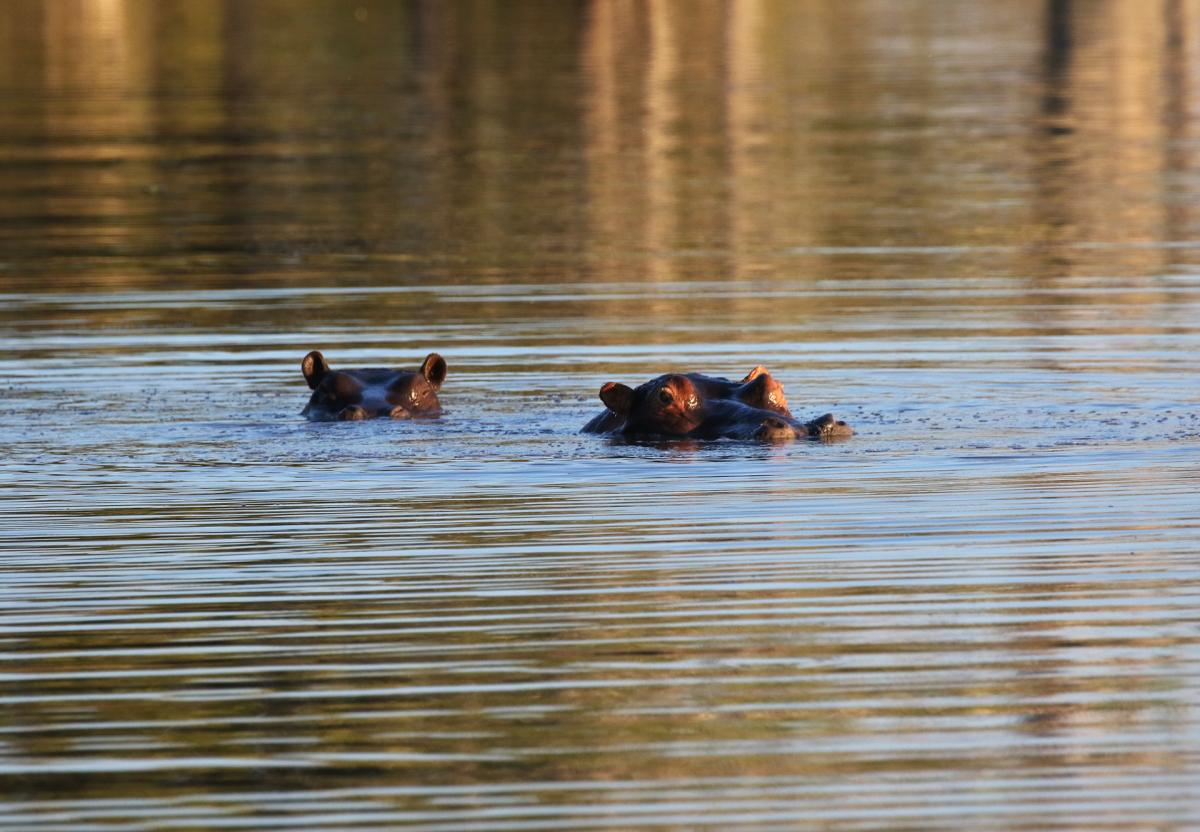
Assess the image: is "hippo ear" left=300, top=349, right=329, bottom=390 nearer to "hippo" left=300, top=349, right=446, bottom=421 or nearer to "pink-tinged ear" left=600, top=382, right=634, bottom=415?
"hippo" left=300, top=349, right=446, bottom=421

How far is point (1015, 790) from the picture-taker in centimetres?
675

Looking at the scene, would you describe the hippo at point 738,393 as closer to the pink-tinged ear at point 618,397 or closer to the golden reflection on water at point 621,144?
the pink-tinged ear at point 618,397

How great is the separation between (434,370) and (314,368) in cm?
67

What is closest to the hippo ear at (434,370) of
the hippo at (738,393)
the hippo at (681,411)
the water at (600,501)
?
the water at (600,501)

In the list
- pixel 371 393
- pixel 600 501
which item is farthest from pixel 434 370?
pixel 600 501

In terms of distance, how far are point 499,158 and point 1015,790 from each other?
28562mm

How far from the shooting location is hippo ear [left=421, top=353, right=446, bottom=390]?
14.7 m

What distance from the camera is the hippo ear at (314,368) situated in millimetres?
14625

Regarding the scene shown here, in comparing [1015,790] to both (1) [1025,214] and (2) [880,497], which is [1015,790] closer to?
(2) [880,497]

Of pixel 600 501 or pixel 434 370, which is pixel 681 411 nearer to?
pixel 434 370

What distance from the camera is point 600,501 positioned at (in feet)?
38.7

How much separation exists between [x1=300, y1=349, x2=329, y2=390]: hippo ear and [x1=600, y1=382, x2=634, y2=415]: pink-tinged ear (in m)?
1.81

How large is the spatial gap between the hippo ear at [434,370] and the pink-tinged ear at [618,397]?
1256 millimetres

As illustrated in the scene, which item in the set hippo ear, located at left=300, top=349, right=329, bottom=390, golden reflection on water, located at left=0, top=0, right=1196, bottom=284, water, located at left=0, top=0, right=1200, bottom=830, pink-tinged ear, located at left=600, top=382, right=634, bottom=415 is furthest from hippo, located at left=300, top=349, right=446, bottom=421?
golden reflection on water, located at left=0, top=0, right=1196, bottom=284
